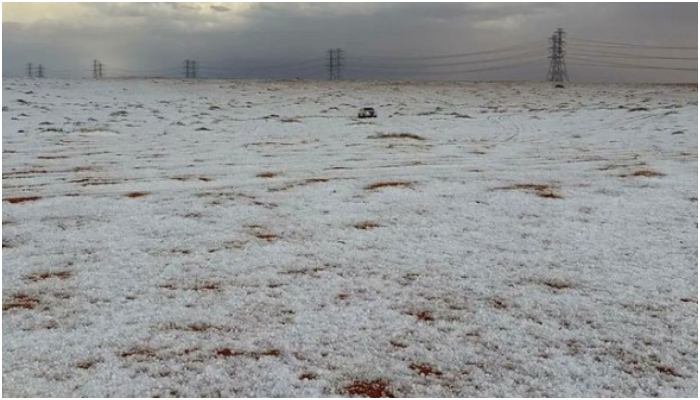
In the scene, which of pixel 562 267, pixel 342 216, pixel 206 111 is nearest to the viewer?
pixel 562 267

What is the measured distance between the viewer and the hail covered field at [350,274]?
8.25 ft

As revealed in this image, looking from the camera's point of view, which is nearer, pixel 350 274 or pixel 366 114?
pixel 350 274

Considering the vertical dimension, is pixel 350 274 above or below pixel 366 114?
below

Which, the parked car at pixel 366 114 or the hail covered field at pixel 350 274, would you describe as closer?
the hail covered field at pixel 350 274

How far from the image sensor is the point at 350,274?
3609 millimetres

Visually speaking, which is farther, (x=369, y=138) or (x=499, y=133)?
(x=499, y=133)

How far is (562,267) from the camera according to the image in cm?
377

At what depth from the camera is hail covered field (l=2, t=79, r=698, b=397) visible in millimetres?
2516

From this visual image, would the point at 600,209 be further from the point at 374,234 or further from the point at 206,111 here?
the point at 206,111

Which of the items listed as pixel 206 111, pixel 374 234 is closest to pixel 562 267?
pixel 374 234

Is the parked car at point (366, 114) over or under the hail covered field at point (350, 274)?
over

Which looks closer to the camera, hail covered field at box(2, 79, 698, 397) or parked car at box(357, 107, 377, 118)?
hail covered field at box(2, 79, 698, 397)

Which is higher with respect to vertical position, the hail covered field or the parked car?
the parked car

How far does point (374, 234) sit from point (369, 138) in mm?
6679
